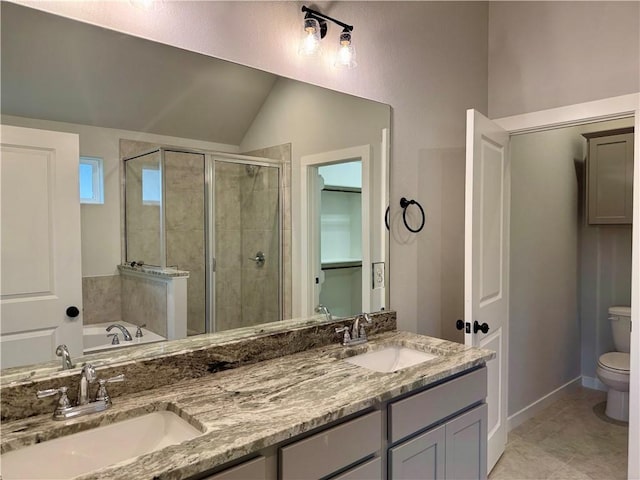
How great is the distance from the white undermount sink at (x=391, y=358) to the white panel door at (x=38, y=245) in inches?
44.7

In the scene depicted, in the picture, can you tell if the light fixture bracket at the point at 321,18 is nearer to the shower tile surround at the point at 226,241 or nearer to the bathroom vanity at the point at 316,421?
the shower tile surround at the point at 226,241

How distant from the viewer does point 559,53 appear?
2.61m

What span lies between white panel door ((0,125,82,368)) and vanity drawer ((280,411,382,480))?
2.49 feet

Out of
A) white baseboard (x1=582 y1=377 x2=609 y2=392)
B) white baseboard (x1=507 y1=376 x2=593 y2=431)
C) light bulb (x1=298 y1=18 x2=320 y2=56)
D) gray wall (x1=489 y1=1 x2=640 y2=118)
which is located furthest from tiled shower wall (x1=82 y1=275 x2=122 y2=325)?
white baseboard (x1=582 y1=377 x2=609 y2=392)

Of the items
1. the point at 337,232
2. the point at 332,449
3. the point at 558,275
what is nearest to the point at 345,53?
the point at 337,232

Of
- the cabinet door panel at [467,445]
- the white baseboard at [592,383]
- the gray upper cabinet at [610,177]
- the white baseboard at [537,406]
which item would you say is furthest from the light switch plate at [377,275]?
the white baseboard at [592,383]

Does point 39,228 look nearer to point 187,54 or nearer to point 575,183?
point 187,54

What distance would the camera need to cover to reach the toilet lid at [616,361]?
3.21 m

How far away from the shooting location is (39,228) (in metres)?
1.28

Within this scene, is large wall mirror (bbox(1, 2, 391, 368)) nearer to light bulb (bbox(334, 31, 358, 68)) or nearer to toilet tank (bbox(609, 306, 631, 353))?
light bulb (bbox(334, 31, 358, 68))

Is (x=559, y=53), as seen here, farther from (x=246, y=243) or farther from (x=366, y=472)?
(x=366, y=472)

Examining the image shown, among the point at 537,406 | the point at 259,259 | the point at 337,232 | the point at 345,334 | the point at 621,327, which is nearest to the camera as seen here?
the point at 259,259

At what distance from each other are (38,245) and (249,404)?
80cm

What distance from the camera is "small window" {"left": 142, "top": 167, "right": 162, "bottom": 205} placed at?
4.91ft
